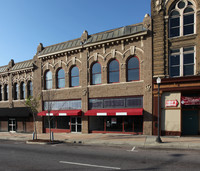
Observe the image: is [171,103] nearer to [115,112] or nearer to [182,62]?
[182,62]

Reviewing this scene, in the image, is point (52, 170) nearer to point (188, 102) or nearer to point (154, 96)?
point (154, 96)

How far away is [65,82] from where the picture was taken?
18781 mm

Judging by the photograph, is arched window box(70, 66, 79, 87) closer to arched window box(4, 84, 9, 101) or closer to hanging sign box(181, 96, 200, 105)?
hanging sign box(181, 96, 200, 105)

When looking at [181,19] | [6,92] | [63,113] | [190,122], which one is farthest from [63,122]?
[181,19]

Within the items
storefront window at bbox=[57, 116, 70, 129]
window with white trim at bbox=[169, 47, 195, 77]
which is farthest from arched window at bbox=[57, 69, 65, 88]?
window with white trim at bbox=[169, 47, 195, 77]

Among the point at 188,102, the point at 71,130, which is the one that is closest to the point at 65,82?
the point at 71,130

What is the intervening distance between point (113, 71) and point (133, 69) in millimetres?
2195

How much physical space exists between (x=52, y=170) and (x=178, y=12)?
16081mm

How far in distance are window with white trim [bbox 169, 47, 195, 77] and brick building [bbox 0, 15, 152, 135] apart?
208 centimetres

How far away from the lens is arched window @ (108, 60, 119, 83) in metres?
16.3

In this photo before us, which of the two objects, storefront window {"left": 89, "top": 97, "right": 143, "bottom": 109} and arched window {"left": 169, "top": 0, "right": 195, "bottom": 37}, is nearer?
arched window {"left": 169, "top": 0, "right": 195, "bottom": 37}

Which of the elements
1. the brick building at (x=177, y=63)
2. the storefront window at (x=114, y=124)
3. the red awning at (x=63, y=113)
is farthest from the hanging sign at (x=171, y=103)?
the red awning at (x=63, y=113)

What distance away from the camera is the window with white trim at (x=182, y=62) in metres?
13.4

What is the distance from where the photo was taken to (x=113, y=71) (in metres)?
16.4
